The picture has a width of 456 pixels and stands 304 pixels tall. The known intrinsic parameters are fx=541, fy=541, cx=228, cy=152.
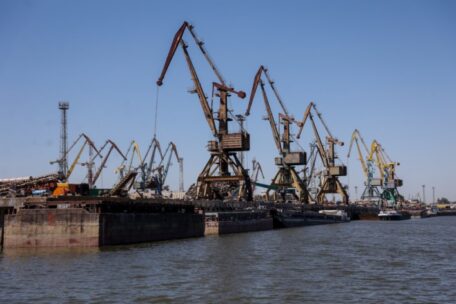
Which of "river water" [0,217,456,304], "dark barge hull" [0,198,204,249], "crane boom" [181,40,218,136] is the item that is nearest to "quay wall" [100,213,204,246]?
"dark barge hull" [0,198,204,249]

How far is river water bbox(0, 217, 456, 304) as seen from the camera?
34656mm

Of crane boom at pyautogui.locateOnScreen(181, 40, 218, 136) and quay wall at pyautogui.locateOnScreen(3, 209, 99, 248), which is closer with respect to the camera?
quay wall at pyautogui.locateOnScreen(3, 209, 99, 248)

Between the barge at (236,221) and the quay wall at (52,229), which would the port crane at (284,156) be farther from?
the quay wall at (52,229)

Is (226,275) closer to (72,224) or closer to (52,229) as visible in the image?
(72,224)

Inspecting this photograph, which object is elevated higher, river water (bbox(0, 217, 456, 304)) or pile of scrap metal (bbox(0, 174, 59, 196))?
pile of scrap metal (bbox(0, 174, 59, 196))

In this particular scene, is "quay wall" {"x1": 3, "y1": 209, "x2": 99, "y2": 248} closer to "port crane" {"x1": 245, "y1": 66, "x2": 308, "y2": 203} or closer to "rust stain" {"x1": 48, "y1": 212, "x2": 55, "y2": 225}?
"rust stain" {"x1": 48, "y1": 212, "x2": 55, "y2": 225}

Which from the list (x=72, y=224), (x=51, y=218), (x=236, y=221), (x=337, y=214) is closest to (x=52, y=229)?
(x=51, y=218)

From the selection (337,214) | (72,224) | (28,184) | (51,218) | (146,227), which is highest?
(28,184)

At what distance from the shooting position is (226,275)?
43219mm

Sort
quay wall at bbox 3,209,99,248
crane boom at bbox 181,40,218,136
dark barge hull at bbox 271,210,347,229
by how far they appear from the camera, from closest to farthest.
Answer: quay wall at bbox 3,209,99,248
crane boom at bbox 181,40,218,136
dark barge hull at bbox 271,210,347,229

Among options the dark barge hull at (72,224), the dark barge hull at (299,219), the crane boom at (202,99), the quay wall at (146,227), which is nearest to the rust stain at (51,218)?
the dark barge hull at (72,224)

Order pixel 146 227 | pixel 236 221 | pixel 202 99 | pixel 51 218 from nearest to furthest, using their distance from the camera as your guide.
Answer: pixel 51 218, pixel 146 227, pixel 236 221, pixel 202 99

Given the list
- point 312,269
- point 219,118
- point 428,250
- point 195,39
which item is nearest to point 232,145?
point 219,118

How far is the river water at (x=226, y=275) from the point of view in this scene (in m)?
34.7
